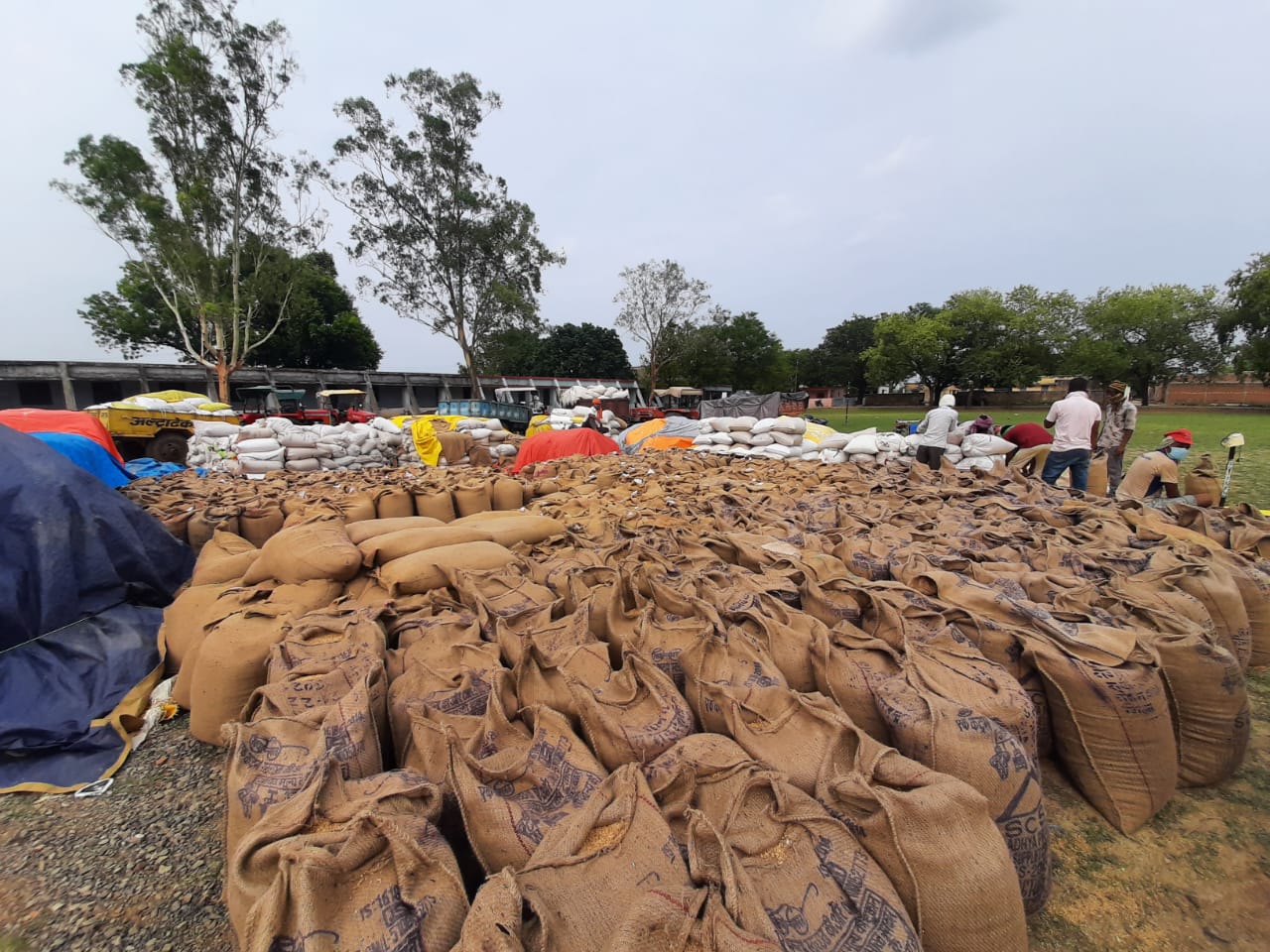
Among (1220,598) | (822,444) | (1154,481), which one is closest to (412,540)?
(1220,598)

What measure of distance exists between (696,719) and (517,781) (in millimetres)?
642

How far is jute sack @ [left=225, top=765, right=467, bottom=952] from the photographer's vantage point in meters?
0.84

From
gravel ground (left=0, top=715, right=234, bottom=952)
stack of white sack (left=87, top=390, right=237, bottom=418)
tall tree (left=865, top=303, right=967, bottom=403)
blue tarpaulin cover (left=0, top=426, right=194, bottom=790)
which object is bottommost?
gravel ground (left=0, top=715, right=234, bottom=952)

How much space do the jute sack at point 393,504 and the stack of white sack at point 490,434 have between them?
6.71 metres

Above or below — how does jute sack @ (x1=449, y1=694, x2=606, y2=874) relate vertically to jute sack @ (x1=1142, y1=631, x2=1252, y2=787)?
above

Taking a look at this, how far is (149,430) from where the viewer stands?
11242mm

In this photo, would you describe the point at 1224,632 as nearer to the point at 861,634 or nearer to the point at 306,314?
the point at 861,634

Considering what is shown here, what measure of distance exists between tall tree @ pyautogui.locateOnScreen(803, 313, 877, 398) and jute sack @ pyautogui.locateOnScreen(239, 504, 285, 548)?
48.3 metres

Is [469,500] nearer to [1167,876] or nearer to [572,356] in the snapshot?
[1167,876]

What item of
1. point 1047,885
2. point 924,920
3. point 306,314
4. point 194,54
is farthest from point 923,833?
point 306,314

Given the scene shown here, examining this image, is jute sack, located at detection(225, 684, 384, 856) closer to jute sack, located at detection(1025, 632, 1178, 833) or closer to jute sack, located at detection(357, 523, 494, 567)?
jute sack, located at detection(357, 523, 494, 567)

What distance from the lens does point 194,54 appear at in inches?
677

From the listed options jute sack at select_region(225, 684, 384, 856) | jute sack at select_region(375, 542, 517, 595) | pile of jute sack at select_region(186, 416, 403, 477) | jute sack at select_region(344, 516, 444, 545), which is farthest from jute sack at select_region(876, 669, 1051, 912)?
pile of jute sack at select_region(186, 416, 403, 477)

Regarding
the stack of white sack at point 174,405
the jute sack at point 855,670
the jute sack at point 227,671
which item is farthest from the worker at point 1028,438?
the stack of white sack at point 174,405
